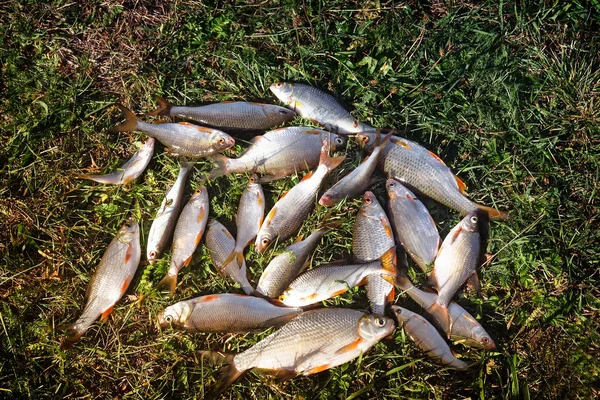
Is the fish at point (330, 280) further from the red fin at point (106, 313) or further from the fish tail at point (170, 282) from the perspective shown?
the red fin at point (106, 313)

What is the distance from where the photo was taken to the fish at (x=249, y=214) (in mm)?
3785

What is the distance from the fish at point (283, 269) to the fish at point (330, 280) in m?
0.08

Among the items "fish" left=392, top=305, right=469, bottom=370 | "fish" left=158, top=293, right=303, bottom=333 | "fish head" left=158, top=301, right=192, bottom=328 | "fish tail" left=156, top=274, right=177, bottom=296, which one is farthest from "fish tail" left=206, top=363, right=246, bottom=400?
"fish" left=392, top=305, right=469, bottom=370

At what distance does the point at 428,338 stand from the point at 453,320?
252mm

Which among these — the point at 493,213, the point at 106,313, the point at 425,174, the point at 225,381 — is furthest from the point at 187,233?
the point at 493,213

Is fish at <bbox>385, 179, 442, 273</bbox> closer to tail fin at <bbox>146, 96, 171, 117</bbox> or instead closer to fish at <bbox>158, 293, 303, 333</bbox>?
fish at <bbox>158, 293, 303, 333</bbox>

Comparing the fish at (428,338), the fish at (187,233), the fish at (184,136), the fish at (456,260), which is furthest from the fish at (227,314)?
the fish at (184,136)

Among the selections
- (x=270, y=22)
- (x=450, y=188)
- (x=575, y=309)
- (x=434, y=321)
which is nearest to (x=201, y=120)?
(x=270, y=22)

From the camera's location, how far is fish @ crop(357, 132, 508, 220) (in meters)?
3.71

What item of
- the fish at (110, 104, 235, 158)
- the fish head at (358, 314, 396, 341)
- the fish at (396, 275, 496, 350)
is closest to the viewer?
the fish head at (358, 314, 396, 341)

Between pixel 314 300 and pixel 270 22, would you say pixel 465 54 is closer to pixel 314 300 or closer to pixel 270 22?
pixel 270 22

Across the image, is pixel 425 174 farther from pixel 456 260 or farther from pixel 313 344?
pixel 313 344

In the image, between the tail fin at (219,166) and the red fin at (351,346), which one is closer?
the red fin at (351,346)

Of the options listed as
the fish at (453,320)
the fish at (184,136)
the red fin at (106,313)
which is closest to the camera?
the fish at (453,320)
